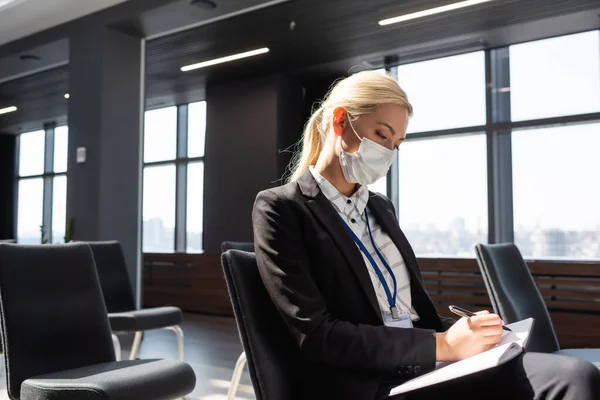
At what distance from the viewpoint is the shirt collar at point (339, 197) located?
1.41 m

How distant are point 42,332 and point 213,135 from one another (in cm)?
641

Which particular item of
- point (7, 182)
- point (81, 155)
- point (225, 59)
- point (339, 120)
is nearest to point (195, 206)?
point (225, 59)

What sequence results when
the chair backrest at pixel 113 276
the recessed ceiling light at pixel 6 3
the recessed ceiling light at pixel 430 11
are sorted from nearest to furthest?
1. the chair backrest at pixel 113 276
2. the recessed ceiling light at pixel 430 11
3. the recessed ceiling light at pixel 6 3

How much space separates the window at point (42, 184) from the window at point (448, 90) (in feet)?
22.6

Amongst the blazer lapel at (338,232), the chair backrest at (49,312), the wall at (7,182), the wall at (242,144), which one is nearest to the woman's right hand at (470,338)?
the blazer lapel at (338,232)

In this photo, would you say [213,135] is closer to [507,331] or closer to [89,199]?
[89,199]

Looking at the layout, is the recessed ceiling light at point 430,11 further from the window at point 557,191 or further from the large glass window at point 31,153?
the large glass window at point 31,153

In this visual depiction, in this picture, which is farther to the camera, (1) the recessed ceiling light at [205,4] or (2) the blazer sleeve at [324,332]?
(1) the recessed ceiling light at [205,4]

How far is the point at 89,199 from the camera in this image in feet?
18.0

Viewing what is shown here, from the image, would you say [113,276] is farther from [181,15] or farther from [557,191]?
[557,191]

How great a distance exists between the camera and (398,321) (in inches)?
53.4

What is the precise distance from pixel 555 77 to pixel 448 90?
1.19m

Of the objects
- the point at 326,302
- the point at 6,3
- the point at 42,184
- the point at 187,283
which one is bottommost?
the point at 187,283

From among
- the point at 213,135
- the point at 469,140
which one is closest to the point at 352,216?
the point at 469,140
